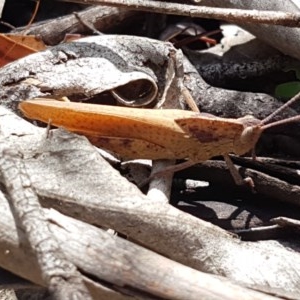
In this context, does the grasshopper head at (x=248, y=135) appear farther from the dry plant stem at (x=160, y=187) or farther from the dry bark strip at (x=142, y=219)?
the dry bark strip at (x=142, y=219)

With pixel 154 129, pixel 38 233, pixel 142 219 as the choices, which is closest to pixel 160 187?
pixel 154 129

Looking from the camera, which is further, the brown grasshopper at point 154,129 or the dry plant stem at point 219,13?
the dry plant stem at point 219,13

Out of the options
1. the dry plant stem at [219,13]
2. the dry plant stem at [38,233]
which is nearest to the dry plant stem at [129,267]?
the dry plant stem at [38,233]

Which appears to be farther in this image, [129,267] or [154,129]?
[154,129]

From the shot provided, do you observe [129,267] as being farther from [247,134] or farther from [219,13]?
[219,13]

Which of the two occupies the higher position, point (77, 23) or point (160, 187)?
point (77, 23)
